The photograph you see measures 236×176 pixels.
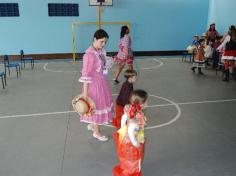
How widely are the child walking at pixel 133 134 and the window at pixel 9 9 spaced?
8282 mm

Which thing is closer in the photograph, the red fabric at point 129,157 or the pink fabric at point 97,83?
the red fabric at point 129,157

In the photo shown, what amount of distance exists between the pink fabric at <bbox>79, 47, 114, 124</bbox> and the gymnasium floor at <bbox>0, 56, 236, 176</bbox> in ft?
1.27

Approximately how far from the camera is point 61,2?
9.48 metres

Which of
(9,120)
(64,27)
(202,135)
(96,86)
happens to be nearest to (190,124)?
(202,135)

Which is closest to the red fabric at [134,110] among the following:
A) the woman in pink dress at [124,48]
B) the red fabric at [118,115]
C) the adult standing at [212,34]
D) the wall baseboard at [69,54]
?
the red fabric at [118,115]

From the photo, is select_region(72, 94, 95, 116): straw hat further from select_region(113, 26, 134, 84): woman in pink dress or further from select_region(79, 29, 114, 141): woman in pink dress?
select_region(113, 26, 134, 84): woman in pink dress

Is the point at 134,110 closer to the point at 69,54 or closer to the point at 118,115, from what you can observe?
the point at 118,115

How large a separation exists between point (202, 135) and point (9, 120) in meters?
2.95

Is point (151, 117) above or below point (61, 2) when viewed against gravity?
below

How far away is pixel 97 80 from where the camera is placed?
321 cm

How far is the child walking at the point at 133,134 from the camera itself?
7.66 feet

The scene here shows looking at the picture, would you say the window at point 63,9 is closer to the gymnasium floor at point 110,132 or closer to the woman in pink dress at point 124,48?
the gymnasium floor at point 110,132

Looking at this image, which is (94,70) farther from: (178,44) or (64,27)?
(178,44)

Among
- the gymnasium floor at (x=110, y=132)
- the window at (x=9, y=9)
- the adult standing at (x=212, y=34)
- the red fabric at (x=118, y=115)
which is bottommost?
the gymnasium floor at (x=110, y=132)
